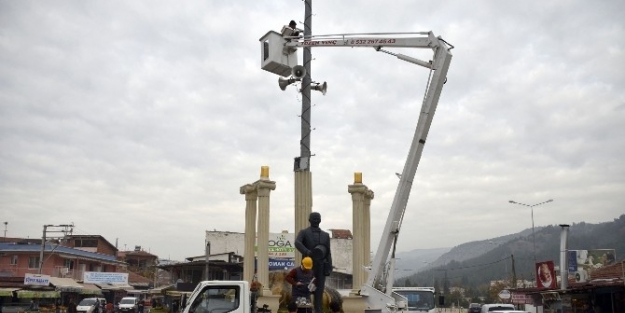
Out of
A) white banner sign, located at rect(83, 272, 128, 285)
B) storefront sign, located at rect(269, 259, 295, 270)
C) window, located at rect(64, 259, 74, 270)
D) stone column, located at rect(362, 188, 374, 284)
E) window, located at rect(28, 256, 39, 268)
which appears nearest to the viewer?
stone column, located at rect(362, 188, 374, 284)

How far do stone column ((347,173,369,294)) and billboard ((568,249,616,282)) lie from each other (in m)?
19.8

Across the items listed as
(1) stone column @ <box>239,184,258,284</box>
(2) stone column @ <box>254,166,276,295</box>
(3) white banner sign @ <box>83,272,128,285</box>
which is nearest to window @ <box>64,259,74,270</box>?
(3) white banner sign @ <box>83,272,128,285</box>

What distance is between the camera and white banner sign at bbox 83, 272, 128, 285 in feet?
170

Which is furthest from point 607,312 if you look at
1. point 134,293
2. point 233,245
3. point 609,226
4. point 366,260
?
point 609,226

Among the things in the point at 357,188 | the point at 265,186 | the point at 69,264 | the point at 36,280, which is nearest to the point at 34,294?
the point at 36,280

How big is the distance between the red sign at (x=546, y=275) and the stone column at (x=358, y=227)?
17.3 metres

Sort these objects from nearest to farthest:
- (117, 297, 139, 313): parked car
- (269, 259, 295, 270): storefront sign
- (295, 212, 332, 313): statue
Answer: (295, 212, 332, 313): statue < (117, 297, 139, 313): parked car < (269, 259, 295, 270): storefront sign

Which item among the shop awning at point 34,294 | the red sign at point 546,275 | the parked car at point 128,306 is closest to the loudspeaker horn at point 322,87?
the red sign at point 546,275

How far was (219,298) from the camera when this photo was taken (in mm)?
10445

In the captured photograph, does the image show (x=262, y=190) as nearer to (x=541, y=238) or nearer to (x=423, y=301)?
(x=423, y=301)

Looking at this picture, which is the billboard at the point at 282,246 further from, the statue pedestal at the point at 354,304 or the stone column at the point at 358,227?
the statue pedestal at the point at 354,304

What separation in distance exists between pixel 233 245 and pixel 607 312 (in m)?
42.5

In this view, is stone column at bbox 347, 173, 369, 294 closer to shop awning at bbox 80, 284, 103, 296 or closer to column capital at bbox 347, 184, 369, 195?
column capital at bbox 347, 184, 369, 195

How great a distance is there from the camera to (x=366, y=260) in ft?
59.6
